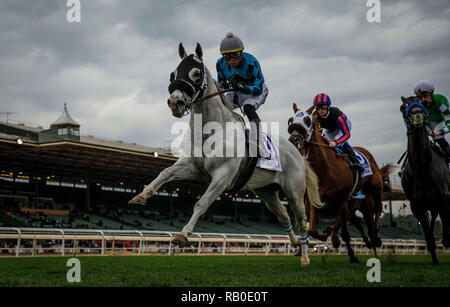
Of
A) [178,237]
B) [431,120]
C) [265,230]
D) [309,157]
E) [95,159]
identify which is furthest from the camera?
[265,230]

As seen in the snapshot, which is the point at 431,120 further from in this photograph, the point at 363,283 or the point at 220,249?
the point at 220,249

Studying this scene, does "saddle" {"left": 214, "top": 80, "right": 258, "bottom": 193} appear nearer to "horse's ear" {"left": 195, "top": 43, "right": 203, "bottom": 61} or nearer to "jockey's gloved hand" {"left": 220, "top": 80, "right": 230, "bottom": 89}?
"jockey's gloved hand" {"left": 220, "top": 80, "right": 230, "bottom": 89}

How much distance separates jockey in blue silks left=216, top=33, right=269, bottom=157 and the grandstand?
2142cm

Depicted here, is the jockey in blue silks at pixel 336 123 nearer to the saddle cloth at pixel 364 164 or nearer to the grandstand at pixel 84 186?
the saddle cloth at pixel 364 164

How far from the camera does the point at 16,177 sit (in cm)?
3725

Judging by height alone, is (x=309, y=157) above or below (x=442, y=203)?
above

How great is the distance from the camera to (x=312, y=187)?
7.56 m

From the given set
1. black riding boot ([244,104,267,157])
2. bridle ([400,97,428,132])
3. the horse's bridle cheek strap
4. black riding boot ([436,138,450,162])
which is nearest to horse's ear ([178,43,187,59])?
the horse's bridle cheek strap

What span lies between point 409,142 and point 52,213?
28.9m

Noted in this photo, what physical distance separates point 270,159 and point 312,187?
5.31 feet

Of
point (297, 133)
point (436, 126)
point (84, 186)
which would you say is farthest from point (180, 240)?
point (84, 186)

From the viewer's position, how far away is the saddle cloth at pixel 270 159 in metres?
6.09

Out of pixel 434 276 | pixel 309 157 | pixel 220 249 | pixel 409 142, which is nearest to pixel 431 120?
pixel 409 142

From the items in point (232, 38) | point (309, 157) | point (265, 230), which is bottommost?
point (265, 230)
